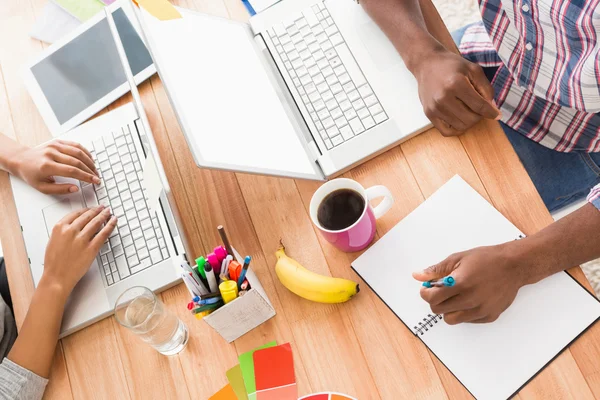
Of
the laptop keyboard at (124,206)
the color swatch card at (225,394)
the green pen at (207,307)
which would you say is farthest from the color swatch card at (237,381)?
the laptop keyboard at (124,206)

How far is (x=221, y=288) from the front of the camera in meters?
0.81

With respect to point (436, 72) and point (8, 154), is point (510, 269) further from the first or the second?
point (8, 154)

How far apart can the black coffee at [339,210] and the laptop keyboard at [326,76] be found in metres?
0.14

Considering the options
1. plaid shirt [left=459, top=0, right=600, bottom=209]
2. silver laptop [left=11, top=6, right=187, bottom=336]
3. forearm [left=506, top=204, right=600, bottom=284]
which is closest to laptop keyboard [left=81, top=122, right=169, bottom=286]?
silver laptop [left=11, top=6, right=187, bottom=336]

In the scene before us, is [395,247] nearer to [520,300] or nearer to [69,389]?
[520,300]

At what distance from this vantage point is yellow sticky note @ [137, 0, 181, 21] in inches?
34.2

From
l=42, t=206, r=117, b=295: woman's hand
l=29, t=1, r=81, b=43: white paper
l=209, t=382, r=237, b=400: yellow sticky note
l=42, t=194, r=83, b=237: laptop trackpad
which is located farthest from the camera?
l=29, t=1, r=81, b=43: white paper

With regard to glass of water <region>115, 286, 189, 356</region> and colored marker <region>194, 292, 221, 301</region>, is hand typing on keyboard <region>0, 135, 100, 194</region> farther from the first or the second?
colored marker <region>194, 292, 221, 301</region>

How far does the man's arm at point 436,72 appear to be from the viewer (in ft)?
3.10

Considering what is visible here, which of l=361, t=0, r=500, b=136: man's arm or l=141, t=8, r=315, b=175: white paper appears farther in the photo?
l=361, t=0, r=500, b=136: man's arm

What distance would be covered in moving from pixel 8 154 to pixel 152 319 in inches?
20.9

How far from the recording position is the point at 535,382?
799 mm

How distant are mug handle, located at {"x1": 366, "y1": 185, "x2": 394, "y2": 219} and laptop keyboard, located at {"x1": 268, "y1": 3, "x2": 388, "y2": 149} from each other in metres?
0.16

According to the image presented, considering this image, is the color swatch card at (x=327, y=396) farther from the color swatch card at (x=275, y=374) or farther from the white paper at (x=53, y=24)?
the white paper at (x=53, y=24)
